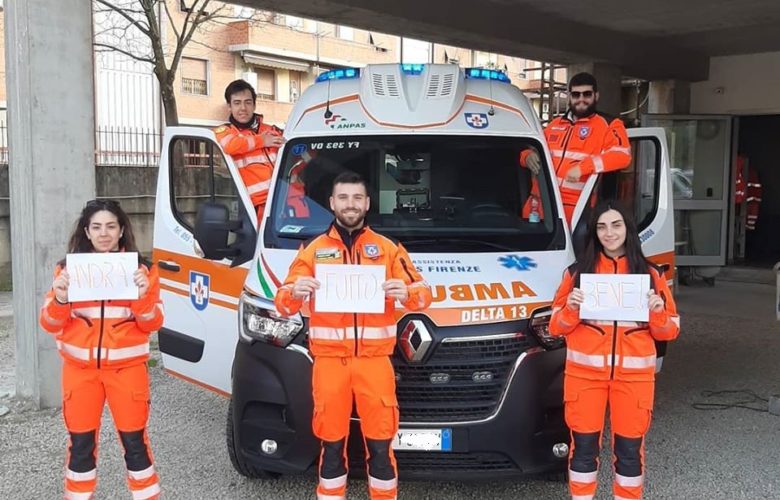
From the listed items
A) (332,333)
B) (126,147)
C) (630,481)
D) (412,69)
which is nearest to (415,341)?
(332,333)

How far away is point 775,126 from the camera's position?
1514 centimetres

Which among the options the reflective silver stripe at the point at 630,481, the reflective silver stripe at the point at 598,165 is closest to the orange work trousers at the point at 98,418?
the reflective silver stripe at the point at 630,481

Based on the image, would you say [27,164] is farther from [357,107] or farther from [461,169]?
[461,169]

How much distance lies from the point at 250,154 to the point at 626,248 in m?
2.66

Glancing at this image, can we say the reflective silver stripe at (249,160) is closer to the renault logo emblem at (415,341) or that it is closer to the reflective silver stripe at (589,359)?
the renault logo emblem at (415,341)

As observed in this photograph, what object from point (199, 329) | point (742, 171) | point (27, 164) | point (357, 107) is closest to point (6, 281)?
point (27, 164)

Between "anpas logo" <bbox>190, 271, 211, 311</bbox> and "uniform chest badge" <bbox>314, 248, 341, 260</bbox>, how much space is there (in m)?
1.58

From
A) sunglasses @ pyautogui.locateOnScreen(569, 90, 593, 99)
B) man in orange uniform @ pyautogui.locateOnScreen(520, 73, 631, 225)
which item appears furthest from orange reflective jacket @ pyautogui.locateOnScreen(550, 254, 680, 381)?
sunglasses @ pyautogui.locateOnScreen(569, 90, 593, 99)

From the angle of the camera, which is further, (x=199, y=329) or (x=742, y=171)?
(x=742, y=171)

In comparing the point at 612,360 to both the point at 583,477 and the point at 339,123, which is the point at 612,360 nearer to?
the point at 583,477

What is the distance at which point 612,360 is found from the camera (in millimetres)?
3564

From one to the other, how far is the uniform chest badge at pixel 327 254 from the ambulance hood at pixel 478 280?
0.35 metres

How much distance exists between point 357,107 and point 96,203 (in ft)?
5.35

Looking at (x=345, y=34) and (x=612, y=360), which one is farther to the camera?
(x=345, y=34)
